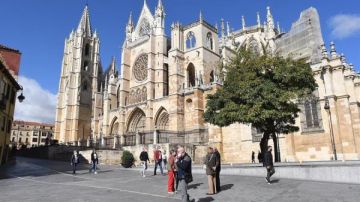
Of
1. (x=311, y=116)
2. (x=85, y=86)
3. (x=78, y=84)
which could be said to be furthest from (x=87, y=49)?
(x=311, y=116)

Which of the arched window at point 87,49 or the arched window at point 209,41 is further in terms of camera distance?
the arched window at point 87,49

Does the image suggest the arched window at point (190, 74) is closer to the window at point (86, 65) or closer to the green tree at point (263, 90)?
the green tree at point (263, 90)

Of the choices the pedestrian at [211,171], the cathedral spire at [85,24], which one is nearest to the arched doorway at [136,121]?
the cathedral spire at [85,24]

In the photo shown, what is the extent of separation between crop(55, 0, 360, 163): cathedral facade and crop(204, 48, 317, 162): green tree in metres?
1.59

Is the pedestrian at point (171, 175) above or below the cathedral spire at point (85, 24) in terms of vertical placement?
below

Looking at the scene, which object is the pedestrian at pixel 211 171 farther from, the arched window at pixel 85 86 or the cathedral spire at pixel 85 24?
the cathedral spire at pixel 85 24

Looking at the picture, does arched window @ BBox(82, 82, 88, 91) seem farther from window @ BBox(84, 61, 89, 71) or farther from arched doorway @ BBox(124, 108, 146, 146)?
arched doorway @ BBox(124, 108, 146, 146)

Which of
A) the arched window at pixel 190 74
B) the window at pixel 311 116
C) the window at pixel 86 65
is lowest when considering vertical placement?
the window at pixel 311 116

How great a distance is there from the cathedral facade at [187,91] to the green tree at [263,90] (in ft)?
5.23

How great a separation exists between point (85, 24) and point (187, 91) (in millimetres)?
37438

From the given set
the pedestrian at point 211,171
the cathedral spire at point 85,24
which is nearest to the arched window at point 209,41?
the cathedral spire at point 85,24

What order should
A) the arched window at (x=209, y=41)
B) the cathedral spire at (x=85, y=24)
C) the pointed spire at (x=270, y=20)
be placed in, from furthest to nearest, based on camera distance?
the cathedral spire at (x=85, y=24) → the arched window at (x=209, y=41) → the pointed spire at (x=270, y=20)

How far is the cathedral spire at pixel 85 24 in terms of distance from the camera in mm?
59147

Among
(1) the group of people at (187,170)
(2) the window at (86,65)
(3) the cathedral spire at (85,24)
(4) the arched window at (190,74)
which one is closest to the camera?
(1) the group of people at (187,170)
